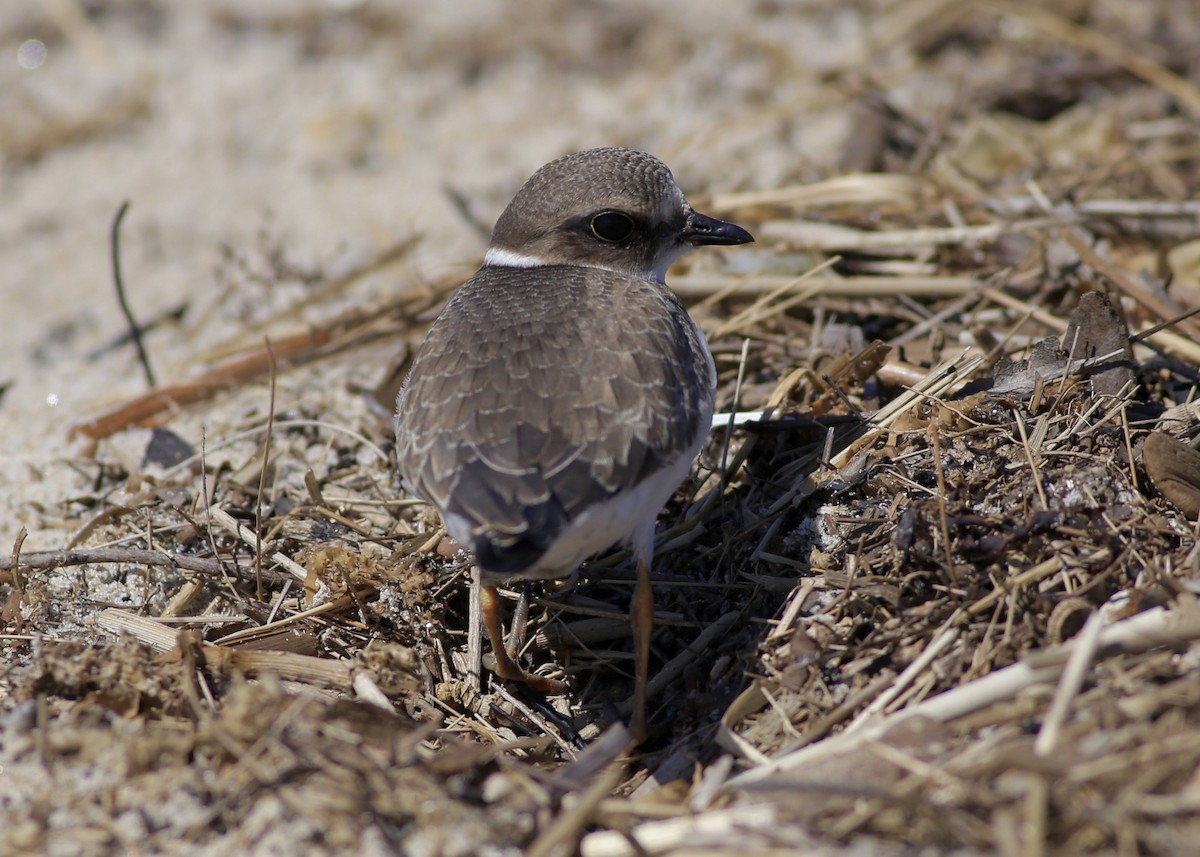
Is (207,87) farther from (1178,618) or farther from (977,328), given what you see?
(1178,618)

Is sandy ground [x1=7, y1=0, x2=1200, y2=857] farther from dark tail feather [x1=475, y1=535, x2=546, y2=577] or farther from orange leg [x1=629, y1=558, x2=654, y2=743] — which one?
dark tail feather [x1=475, y1=535, x2=546, y2=577]

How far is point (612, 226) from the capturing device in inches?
174

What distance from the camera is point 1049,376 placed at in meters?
3.97

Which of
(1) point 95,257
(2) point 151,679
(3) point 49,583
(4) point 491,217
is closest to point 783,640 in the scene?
(2) point 151,679

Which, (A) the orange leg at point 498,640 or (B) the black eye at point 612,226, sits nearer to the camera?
(A) the orange leg at point 498,640

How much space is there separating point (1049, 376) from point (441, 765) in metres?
2.55

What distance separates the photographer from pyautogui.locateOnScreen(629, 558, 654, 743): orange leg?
354cm

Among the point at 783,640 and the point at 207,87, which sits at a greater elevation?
the point at 207,87

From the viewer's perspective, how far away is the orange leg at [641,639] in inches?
140

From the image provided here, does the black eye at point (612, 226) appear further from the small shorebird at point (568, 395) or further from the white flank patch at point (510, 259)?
the white flank patch at point (510, 259)

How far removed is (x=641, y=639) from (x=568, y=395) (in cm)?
84

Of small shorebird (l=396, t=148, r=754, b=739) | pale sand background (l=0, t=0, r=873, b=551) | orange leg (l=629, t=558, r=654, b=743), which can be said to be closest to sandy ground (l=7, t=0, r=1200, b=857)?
pale sand background (l=0, t=0, r=873, b=551)

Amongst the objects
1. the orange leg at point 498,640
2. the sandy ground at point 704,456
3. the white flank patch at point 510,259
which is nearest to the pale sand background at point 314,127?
the sandy ground at point 704,456

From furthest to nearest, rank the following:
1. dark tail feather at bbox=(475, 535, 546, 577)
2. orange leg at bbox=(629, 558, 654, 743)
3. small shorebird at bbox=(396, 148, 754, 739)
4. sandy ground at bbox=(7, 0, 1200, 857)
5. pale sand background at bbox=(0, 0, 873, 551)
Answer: pale sand background at bbox=(0, 0, 873, 551) < orange leg at bbox=(629, 558, 654, 743) < small shorebird at bbox=(396, 148, 754, 739) < dark tail feather at bbox=(475, 535, 546, 577) < sandy ground at bbox=(7, 0, 1200, 857)
